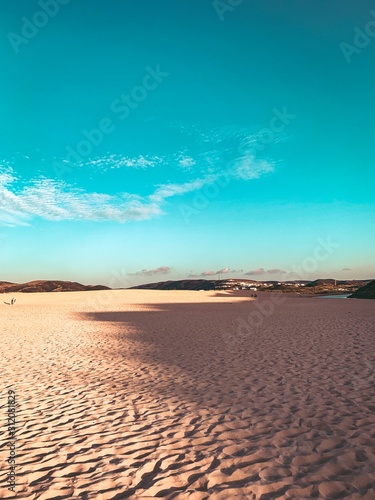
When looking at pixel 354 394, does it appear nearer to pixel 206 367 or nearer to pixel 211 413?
pixel 211 413

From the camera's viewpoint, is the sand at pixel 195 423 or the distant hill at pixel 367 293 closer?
the sand at pixel 195 423

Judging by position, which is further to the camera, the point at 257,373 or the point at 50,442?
the point at 257,373

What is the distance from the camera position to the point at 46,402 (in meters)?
8.46

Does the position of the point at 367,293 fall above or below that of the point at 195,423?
below

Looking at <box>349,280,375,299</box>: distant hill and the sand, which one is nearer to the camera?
the sand

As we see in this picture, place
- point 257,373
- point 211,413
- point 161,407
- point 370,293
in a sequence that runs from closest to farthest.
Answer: point 211,413
point 161,407
point 257,373
point 370,293

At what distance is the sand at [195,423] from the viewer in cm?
482

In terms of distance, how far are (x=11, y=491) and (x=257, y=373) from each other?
732 centimetres

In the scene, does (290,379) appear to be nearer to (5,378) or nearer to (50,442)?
(50,442)

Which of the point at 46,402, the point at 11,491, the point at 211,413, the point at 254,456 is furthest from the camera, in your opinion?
the point at 46,402

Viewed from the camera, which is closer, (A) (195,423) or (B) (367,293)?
(A) (195,423)

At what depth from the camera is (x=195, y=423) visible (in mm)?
6883

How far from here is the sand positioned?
482 centimetres

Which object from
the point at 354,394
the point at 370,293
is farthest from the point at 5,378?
the point at 370,293
